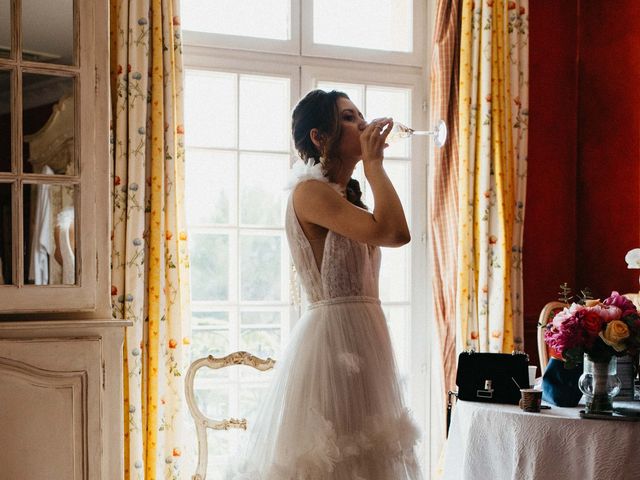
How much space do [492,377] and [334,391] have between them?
749mm

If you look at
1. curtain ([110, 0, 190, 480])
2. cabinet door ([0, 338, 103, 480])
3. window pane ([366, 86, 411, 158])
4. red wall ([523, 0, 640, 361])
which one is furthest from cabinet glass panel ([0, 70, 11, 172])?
red wall ([523, 0, 640, 361])

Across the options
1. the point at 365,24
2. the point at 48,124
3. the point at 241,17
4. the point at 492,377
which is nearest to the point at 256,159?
the point at 241,17

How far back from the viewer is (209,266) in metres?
3.41

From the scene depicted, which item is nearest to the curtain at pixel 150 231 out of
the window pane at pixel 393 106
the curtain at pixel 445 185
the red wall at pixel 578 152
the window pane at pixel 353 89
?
the window pane at pixel 353 89

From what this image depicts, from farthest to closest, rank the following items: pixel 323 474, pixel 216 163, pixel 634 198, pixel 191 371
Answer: pixel 634 198 → pixel 216 163 → pixel 191 371 → pixel 323 474

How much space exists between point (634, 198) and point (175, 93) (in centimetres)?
218

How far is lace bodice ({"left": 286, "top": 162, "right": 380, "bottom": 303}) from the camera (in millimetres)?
1981

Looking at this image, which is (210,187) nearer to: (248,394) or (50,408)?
(248,394)

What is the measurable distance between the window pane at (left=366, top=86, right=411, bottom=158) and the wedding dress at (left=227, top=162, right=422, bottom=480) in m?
1.70

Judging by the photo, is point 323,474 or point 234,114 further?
point 234,114

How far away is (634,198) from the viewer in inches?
147

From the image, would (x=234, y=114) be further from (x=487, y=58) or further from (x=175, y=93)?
(x=487, y=58)

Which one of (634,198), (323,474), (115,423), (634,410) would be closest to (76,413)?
(115,423)

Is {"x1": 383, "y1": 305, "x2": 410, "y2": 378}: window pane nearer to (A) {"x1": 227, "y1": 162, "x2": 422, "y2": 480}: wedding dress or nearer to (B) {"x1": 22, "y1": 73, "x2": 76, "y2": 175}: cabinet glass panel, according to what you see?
(A) {"x1": 227, "y1": 162, "x2": 422, "y2": 480}: wedding dress
